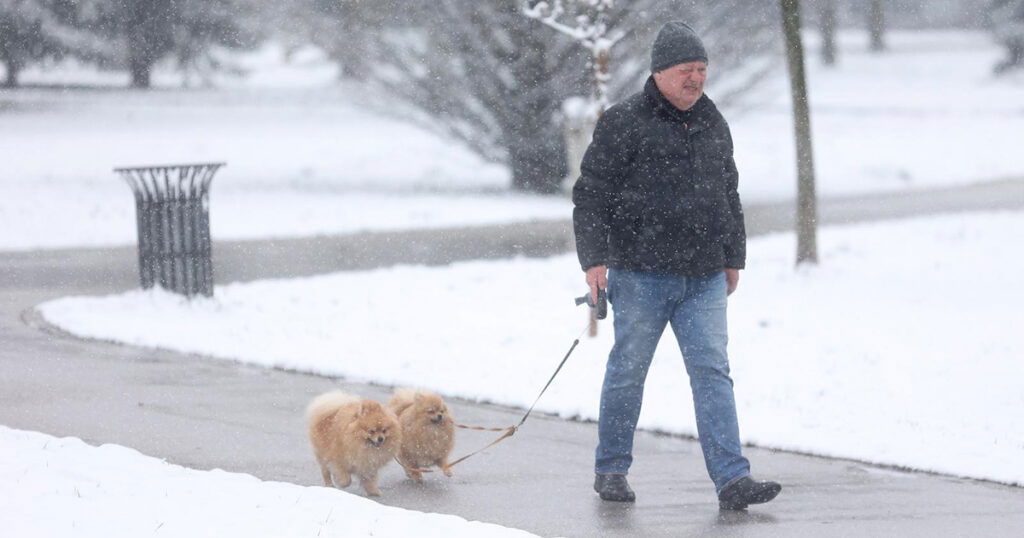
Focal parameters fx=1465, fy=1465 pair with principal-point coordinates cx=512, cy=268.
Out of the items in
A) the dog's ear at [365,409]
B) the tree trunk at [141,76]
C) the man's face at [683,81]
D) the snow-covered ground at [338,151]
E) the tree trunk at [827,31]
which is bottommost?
the dog's ear at [365,409]

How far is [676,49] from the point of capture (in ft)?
18.5

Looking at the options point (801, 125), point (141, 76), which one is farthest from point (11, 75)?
point (801, 125)

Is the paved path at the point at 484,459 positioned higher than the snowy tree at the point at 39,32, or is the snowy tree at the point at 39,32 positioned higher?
the snowy tree at the point at 39,32

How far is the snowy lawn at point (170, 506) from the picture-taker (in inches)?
202

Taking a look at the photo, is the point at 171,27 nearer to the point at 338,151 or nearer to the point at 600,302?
the point at 338,151

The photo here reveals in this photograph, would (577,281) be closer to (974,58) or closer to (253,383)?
(253,383)

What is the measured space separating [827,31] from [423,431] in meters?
50.2

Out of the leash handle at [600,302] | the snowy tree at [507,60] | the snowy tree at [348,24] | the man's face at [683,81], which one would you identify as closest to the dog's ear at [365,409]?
the leash handle at [600,302]

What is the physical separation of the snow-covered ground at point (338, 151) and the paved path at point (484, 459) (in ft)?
26.5

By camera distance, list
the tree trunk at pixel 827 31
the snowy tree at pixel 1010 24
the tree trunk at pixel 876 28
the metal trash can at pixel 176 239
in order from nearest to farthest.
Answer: the metal trash can at pixel 176 239 → the snowy tree at pixel 1010 24 → the tree trunk at pixel 827 31 → the tree trunk at pixel 876 28

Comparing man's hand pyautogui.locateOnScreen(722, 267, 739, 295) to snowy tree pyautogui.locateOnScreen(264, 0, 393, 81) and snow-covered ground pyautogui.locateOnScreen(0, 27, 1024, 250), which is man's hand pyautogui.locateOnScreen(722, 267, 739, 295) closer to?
snow-covered ground pyautogui.locateOnScreen(0, 27, 1024, 250)

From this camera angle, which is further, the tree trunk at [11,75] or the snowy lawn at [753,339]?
the tree trunk at [11,75]

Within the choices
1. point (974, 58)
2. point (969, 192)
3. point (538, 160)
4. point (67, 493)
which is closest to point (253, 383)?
point (67, 493)

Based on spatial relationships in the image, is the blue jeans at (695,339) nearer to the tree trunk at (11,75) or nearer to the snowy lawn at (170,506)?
the snowy lawn at (170,506)
